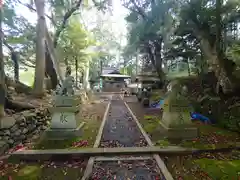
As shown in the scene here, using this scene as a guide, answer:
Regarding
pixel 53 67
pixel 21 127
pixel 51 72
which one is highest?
pixel 53 67

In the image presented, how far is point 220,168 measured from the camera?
3.68 meters

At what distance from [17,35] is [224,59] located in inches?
495

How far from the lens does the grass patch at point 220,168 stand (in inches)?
134

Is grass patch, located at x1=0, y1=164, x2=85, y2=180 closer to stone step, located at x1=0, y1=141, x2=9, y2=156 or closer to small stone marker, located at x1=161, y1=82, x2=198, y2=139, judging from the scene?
stone step, located at x1=0, y1=141, x2=9, y2=156

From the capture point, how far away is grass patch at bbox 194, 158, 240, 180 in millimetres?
3412

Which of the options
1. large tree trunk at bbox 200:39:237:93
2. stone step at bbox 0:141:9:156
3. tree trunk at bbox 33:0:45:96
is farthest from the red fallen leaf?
large tree trunk at bbox 200:39:237:93

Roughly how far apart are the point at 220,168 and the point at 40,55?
8657mm

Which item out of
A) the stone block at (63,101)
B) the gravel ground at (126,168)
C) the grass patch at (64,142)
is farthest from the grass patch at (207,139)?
the stone block at (63,101)

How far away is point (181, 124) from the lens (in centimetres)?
538

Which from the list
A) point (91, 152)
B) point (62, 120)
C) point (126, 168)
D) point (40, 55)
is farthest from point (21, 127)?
point (40, 55)

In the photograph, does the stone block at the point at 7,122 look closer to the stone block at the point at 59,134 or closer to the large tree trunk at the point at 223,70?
the stone block at the point at 59,134

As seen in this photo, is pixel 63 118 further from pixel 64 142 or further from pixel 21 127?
pixel 21 127

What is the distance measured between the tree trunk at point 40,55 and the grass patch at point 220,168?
24.8 feet

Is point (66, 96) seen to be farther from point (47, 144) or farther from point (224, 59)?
point (224, 59)
